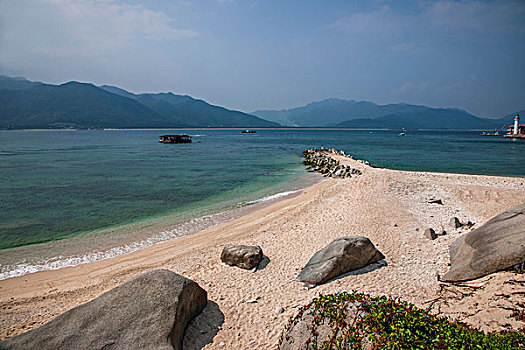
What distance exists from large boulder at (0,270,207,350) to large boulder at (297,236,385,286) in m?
3.47

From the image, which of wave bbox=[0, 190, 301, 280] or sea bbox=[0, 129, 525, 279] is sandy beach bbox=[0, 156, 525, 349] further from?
sea bbox=[0, 129, 525, 279]

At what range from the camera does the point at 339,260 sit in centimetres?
808

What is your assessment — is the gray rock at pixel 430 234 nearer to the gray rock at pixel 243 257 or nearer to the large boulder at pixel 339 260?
the large boulder at pixel 339 260

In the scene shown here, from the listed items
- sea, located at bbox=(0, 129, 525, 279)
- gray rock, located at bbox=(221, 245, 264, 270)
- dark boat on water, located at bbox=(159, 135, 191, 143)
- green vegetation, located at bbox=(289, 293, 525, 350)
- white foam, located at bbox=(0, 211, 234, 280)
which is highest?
dark boat on water, located at bbox=(159, 135, 191, 143)

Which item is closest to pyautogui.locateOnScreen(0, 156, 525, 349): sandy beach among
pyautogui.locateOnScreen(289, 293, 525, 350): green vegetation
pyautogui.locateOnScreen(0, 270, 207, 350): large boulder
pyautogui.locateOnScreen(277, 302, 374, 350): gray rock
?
pyautogui.locateOnScreen(0, 270, 207, 350): large boulder

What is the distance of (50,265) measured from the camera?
35.7ft

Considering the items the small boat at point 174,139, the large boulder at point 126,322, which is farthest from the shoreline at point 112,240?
the small boat at point 174,139

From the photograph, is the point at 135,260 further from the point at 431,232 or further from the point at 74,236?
the point at 431,232

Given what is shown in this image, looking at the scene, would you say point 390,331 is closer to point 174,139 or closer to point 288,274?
point 288,274

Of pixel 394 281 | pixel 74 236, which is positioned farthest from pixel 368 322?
pixel 74 236

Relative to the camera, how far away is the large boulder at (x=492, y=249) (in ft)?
19.9

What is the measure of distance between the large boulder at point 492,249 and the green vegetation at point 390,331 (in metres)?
2.07

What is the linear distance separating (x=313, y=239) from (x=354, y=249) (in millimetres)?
3484

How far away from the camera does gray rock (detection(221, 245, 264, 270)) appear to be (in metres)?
9.48
